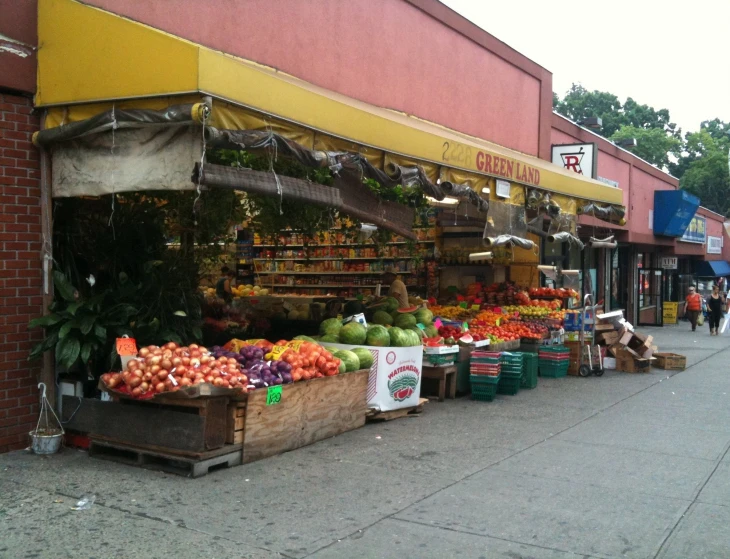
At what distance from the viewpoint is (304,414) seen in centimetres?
785

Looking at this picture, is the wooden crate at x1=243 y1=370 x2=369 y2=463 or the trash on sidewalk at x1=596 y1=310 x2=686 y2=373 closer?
the wooden crate at x1=243 y1=370 x2=369 y2=463

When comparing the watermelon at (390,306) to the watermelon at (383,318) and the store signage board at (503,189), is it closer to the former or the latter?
the watermelon at (383,318)

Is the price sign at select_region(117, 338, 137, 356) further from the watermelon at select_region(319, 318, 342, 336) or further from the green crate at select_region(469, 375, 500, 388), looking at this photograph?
the green crate at select_region(469, 375, 500, 388)

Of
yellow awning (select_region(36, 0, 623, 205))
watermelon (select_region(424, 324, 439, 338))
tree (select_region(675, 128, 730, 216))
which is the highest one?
tree (select_region(675, 128, 730, 216))

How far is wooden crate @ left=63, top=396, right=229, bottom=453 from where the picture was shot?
6.68m

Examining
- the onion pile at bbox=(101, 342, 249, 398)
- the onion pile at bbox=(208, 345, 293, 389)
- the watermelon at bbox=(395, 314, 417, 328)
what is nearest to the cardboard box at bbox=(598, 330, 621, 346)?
the watermelon at bbox=(395, 314, 417, 328)

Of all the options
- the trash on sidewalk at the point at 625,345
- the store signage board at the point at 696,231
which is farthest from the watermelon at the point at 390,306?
the store signage board at the point at 696,231

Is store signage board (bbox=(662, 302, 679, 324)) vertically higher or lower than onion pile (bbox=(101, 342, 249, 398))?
lower

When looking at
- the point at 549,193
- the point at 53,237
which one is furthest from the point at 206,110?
the point at 549,193

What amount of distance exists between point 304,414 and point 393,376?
6.12ft

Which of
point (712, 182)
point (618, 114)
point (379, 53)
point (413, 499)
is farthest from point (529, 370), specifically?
point (618, 114)

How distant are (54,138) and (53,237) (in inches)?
46.4

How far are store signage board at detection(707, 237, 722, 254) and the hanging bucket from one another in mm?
38673

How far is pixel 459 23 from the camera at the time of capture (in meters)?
15.1
